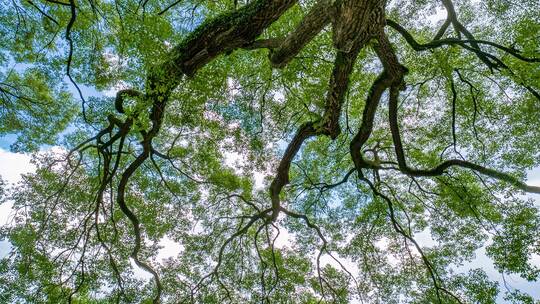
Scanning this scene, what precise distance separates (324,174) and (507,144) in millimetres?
3999

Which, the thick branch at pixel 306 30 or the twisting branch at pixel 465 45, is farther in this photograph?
the twisting branch at pixel 465 45

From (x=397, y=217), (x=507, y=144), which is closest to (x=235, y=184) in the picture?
(x=397, y=217)

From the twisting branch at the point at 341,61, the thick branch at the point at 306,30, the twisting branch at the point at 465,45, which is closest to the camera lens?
the twisting branch at the point at 341,61

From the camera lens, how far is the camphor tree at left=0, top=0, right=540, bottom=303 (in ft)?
19.1

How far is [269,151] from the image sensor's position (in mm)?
8766

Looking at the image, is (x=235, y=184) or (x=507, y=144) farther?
(x=235, y=184)

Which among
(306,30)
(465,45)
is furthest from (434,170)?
(306,30)

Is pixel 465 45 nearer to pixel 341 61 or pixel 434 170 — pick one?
pixel 434 170

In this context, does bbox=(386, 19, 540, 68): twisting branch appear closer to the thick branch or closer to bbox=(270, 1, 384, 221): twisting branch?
bbox=(270, 1, 384, 221): twisting branch

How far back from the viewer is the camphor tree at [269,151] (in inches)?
229

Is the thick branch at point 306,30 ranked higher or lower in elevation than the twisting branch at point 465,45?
lower

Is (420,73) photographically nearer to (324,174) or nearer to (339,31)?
(324,174)

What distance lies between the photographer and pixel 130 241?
7.99m

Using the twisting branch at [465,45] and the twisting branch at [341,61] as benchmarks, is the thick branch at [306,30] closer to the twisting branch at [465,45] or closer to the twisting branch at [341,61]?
the twisting branch at [341,61]
